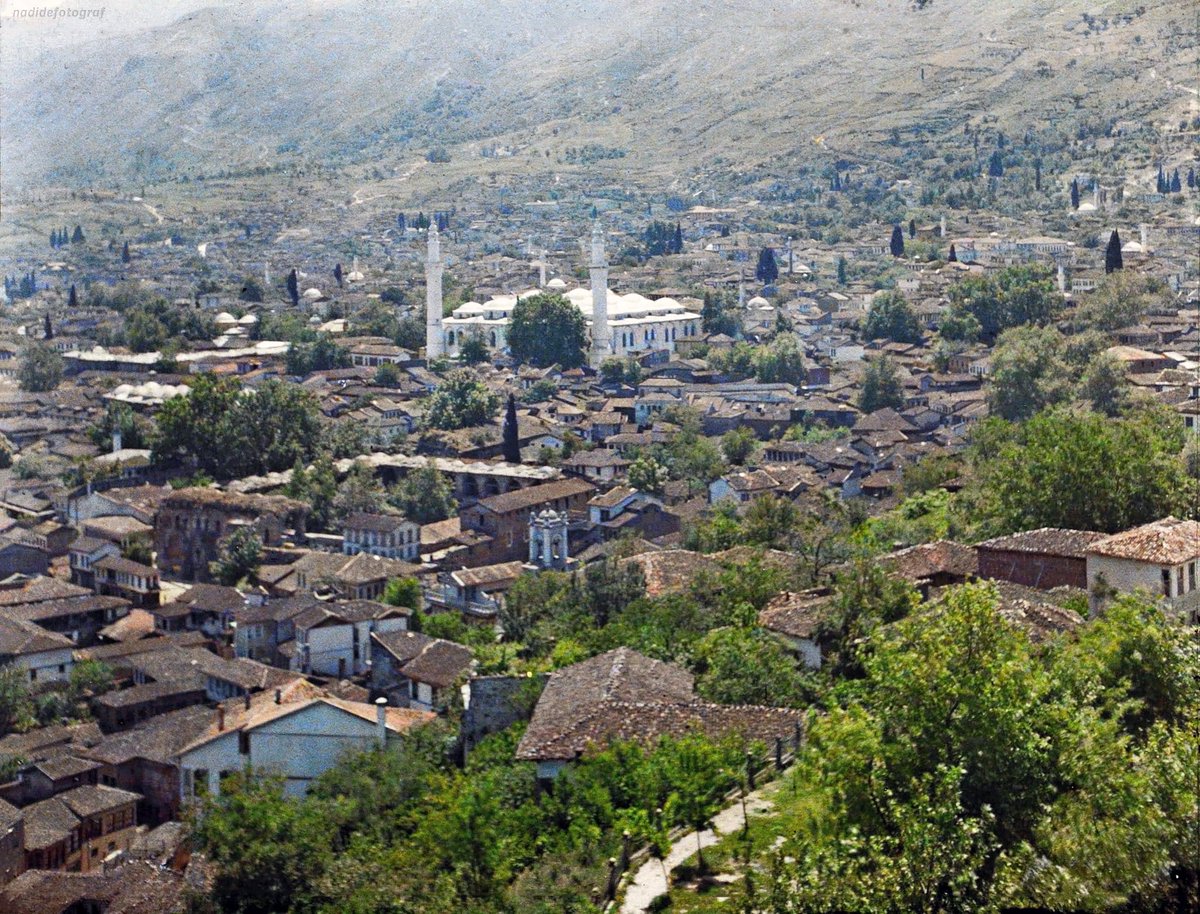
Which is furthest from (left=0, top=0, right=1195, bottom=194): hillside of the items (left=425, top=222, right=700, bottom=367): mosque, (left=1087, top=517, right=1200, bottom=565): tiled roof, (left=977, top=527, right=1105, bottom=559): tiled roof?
(left=1087, top=517, right=1200, bottom=565): tiled roof

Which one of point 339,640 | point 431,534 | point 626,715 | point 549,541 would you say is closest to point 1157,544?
point 626,715

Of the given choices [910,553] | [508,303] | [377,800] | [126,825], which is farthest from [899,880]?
[508,303]

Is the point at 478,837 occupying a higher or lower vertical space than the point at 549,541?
higher

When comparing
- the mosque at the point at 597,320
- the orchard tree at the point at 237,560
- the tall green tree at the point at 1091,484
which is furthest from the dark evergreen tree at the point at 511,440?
the tall green tree at the point at 1091,484

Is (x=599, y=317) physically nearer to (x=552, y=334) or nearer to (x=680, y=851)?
(x=552, y=334)

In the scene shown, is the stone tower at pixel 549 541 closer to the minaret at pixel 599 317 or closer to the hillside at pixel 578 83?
the minaret at pixel 599 317

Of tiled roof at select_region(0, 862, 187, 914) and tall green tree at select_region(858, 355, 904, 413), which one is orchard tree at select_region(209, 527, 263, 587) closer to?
tiled roof at select_region(0, 862, 187, 914)

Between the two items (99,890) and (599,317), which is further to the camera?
(599,317)
